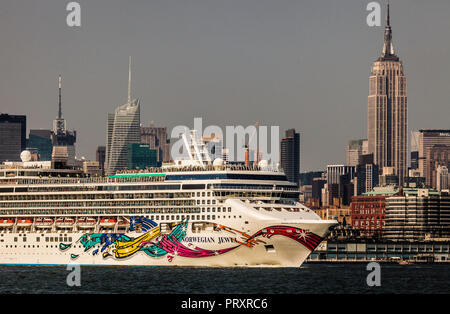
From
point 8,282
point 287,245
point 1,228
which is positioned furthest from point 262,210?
point 1,228

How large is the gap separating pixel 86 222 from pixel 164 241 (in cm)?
1161

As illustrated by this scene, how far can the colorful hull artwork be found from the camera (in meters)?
95.6

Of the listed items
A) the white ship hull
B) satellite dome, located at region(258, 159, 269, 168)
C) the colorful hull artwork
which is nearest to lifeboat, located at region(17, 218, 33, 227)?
the colorful hull artwork

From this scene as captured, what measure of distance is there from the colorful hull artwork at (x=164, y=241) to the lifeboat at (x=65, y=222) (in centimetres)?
231

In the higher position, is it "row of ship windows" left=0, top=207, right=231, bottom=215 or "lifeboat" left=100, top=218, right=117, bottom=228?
"row of ship windows" left=0, top=207, right=231, bottom=215

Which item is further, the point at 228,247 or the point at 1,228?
the point at 1,228

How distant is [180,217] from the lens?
99750mm

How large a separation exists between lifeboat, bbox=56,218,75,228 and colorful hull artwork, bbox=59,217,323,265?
231 cm

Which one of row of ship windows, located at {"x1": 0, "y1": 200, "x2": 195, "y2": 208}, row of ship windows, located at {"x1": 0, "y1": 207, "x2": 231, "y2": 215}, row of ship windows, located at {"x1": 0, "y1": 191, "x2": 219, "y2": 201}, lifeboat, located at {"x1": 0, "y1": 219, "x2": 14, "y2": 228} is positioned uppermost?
row of ship windows, located at {"x1": 0, "y1": 191, "x2": 219, "y2": 201}

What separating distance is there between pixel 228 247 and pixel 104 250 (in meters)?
14.9

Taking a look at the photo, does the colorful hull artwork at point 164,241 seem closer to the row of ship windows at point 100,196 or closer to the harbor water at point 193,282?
the harbor water at point 193,282

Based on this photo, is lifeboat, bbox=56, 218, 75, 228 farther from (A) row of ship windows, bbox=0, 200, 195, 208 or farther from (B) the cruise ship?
(A) row of ship windows, bbox=0, 200, 195, 208

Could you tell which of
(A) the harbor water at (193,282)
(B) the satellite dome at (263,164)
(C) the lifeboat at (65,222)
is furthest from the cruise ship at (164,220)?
(A) the harbor water at (193,282)
